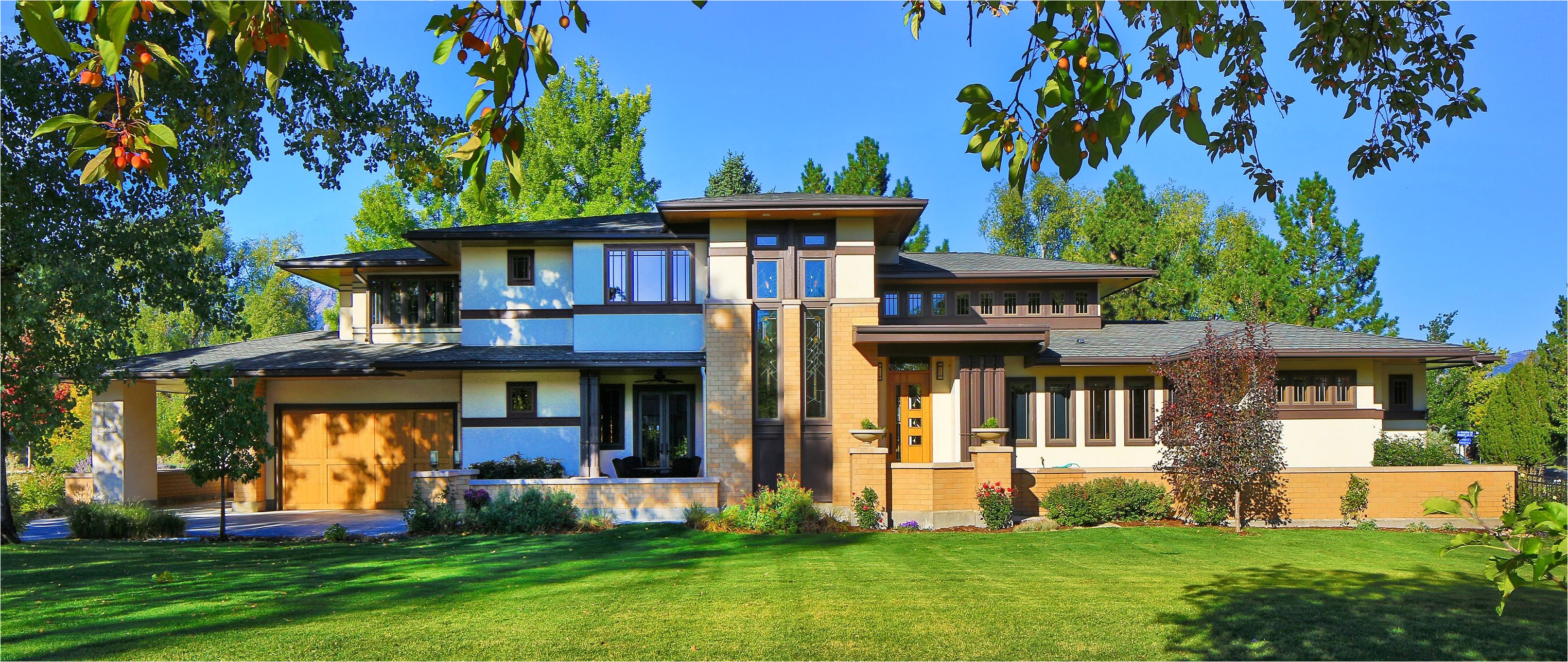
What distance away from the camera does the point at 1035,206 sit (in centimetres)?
4362

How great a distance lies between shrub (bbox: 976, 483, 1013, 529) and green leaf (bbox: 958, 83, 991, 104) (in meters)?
13.8

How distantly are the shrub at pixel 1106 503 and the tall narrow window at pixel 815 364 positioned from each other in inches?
182

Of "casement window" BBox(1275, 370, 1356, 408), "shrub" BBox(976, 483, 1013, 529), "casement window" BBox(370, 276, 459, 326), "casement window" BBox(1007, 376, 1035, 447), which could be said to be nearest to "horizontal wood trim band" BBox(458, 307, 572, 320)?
"casement window" BBox(370, 276, 459, 326)

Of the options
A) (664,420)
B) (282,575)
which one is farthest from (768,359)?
(282,575)

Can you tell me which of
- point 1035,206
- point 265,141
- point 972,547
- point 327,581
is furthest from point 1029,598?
point 1035,206

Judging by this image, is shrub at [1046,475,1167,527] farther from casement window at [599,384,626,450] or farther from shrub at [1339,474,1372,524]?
casement window at [599,384,626,450]

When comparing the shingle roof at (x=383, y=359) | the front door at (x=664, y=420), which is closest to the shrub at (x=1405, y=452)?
the shingle roof at (x=383, y=359)

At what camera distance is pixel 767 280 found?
1839cm

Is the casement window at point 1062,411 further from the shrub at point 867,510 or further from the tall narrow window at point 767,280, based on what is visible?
the tall narrow window at point 767,280

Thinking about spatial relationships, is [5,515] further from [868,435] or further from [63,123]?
[63,123]

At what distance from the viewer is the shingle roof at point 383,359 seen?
18438mm

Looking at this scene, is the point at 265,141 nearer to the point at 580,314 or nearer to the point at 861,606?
the point at 580,314

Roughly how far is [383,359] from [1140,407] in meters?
→ 16.3

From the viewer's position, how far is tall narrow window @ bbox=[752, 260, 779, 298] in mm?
18359
